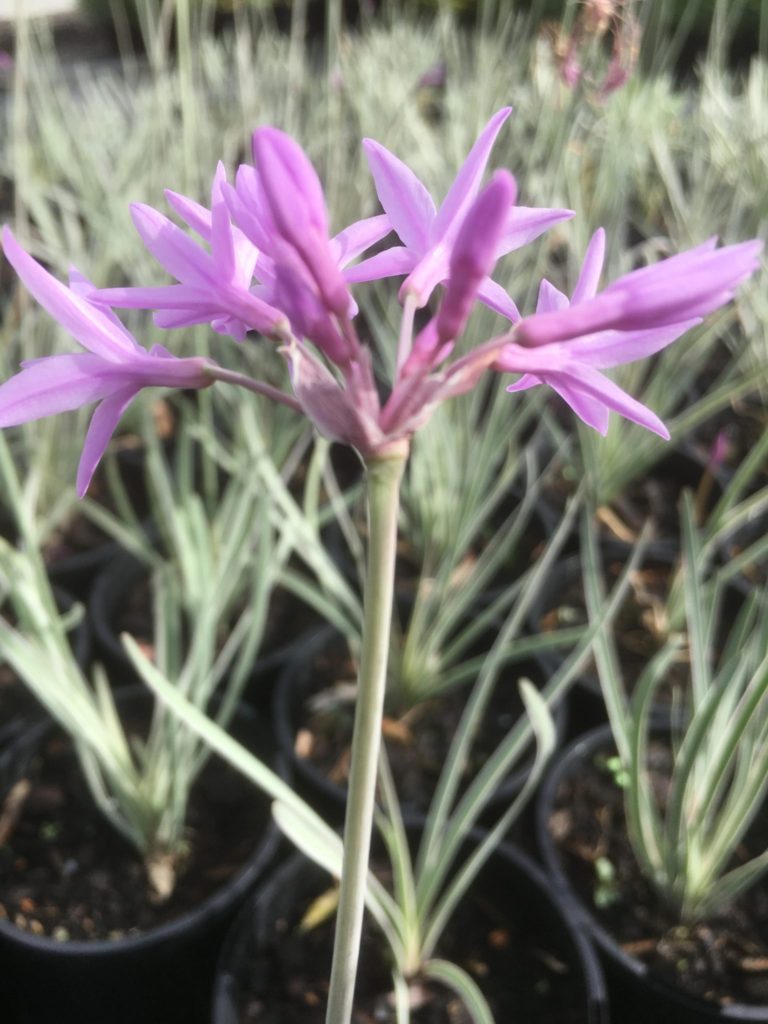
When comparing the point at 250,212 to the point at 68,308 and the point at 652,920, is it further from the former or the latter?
the point at 652,920

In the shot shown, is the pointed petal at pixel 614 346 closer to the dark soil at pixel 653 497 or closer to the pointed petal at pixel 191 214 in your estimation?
the pointed petal at pixel 191 214

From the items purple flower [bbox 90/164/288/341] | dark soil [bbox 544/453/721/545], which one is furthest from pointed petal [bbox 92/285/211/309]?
dark soil [bbox 544/453/721/545]

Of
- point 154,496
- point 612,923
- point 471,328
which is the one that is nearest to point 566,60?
point 471,328

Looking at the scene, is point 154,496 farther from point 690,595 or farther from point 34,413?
point 34,413

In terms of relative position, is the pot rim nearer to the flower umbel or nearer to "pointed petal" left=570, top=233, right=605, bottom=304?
the flower umbel

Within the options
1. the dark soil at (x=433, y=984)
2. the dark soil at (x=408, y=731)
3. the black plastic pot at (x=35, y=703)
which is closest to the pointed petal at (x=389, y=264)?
the dark soil at (x=433, y=984)

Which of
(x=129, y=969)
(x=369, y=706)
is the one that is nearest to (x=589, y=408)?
(x=369, y=706)
